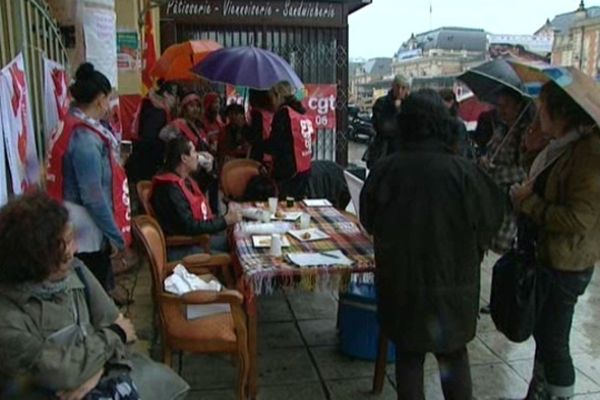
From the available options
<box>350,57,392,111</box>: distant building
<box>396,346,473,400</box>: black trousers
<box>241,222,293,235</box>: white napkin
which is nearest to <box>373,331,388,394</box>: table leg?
<box>396,346,473,400</box>: black trousers

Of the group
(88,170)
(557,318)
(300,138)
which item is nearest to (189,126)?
(300,138)

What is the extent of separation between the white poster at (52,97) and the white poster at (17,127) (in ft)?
1.74

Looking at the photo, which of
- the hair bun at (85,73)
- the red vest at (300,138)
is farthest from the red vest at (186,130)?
the hair bun at (85,73)

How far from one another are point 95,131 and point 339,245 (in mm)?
1345

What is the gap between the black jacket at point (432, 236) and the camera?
2068mm

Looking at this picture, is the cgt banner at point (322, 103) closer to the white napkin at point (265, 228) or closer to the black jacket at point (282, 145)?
the black jacket at point (282, 145)

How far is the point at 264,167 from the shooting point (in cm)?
497

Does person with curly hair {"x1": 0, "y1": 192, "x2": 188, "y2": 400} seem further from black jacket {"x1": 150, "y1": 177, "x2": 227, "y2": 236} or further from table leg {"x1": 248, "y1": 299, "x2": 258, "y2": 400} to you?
black jacket {"x1": 150, "y1": 177, "x2": 227, "y2": 236}

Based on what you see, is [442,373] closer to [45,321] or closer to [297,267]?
[297,267]

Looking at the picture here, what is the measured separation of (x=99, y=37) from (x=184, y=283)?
183cm

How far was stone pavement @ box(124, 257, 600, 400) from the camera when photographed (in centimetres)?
293

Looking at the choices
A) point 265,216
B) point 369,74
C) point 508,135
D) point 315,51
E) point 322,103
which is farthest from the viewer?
point 369,74

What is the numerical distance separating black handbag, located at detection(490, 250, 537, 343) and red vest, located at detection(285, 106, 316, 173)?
2430 mm

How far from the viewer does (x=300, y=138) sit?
15.3ft
